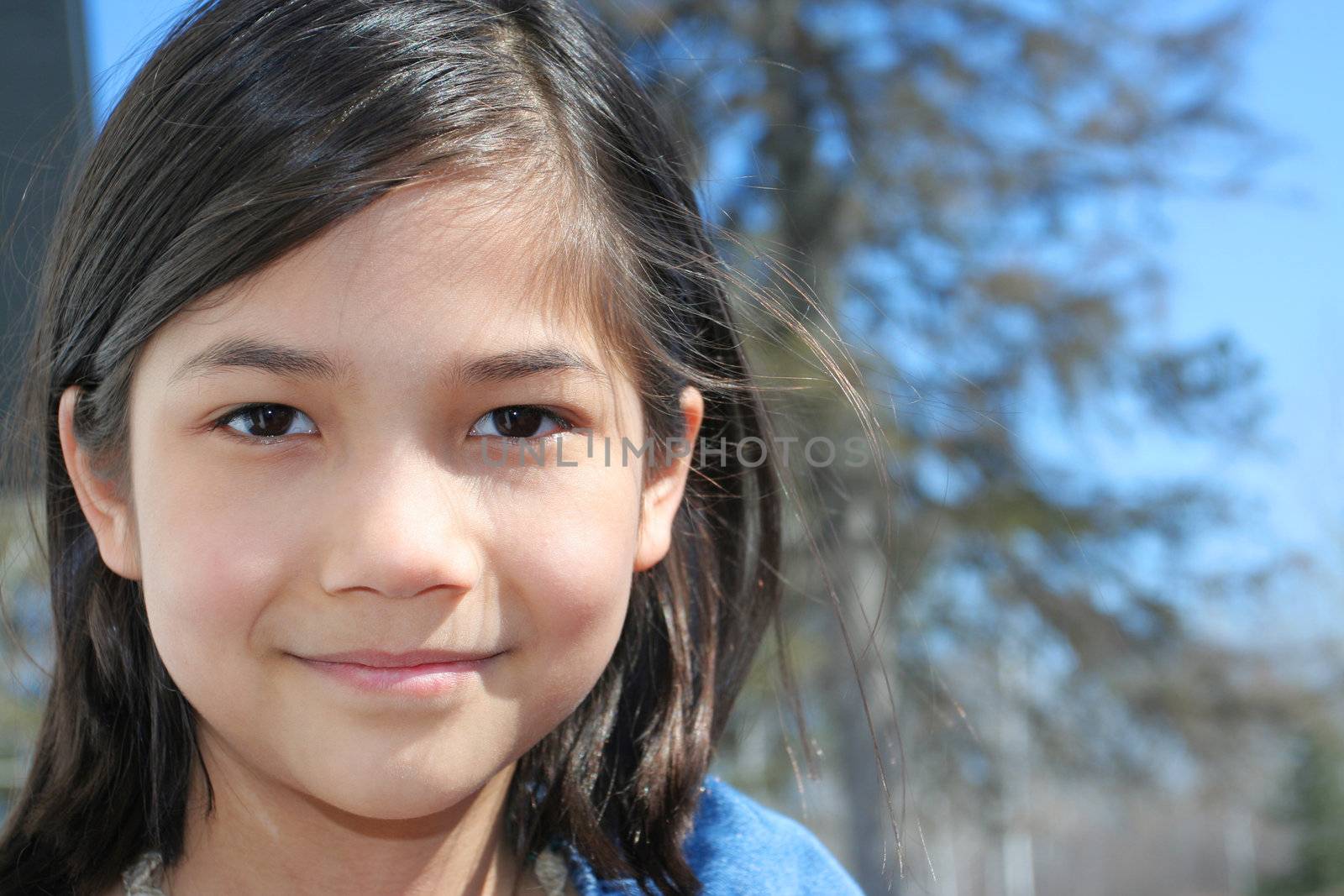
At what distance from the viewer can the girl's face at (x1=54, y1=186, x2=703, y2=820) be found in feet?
3.18

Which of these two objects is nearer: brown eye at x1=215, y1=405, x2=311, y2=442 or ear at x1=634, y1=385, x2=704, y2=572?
brown eye at x1=215, y1=405, x2=311, y2=442

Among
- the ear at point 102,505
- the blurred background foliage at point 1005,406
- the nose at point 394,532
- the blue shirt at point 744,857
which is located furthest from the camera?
the blurred background foliage at point 1005,406

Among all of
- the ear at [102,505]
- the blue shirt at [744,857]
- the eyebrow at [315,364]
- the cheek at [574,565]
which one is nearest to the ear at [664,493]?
the cheek at [574,565]

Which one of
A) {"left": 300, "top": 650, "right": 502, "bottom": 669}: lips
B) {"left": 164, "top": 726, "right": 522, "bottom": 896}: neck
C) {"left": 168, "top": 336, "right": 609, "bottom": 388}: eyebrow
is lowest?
{"left": 164, "top": 726, "right": 522, "bottom": 896}: neck

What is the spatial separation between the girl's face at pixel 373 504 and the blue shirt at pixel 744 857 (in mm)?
368

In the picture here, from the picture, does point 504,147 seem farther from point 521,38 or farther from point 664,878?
point 664,878

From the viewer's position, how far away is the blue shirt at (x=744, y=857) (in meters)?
1.38

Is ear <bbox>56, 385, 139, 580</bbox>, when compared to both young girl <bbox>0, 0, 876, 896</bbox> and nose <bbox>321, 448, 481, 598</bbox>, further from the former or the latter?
nose <bbox>321, 448, 481, 598</bbox>

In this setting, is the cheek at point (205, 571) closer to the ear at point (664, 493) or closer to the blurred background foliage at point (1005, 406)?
the ear at point (664, 493)

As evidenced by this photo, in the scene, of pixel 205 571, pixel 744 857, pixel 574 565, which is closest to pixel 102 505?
pixel 205 571

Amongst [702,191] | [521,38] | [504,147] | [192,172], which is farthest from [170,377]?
[702,191]

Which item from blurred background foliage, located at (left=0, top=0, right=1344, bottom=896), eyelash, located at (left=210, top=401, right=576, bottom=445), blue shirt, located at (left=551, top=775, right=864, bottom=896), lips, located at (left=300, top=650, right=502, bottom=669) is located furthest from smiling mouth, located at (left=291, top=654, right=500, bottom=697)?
blurred background foliage, located at (left=0, top=0, right=1344, bottom=896)

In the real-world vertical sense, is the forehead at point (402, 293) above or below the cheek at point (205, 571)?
above

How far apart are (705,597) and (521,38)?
2.30ft
